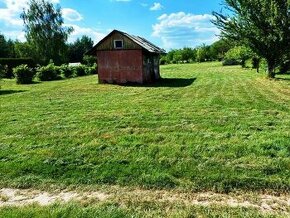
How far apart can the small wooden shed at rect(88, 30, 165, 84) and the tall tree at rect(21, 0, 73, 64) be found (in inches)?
1151

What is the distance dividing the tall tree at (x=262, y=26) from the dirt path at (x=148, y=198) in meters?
19.0

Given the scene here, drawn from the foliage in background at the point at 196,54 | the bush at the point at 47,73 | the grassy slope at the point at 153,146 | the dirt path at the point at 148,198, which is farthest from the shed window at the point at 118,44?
the foliage in background at the point at 196,54

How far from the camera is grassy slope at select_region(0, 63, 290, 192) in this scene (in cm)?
584

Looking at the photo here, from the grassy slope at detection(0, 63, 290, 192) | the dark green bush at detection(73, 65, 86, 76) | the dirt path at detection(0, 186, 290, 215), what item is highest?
the grassy slope at detection(0, 63, 290, 192)

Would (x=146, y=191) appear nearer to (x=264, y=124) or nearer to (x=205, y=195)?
(x=205, y=195)

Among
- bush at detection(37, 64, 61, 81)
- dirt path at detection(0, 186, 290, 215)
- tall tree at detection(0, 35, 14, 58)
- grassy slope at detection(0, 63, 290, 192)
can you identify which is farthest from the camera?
tall tree at detection(0, 35, 14, 58)

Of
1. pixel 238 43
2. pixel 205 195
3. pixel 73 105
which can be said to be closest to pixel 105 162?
pixel 205 195

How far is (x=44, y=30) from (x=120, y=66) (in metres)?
31.2

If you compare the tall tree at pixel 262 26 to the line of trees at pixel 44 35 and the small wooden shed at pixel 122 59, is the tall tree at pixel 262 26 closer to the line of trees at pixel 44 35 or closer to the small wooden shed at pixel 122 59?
the small wooden shed at pixel 122 59

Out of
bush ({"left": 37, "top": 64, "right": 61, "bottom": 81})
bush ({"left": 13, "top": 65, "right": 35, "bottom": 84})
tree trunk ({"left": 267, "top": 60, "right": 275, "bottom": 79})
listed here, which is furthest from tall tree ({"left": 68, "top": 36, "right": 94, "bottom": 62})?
tree trunk ({"left": 267, "top": 60, "right": 275, "bottom": 79})

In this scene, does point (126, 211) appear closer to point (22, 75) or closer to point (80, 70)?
point (22, 75)

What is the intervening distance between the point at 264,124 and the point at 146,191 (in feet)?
15.6

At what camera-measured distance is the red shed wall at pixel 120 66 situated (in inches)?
910

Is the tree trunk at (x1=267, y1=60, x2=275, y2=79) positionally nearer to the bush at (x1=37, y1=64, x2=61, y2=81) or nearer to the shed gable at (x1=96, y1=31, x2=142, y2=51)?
the shed gable at (x1=96, y1=31, x2=142, y2=51)
